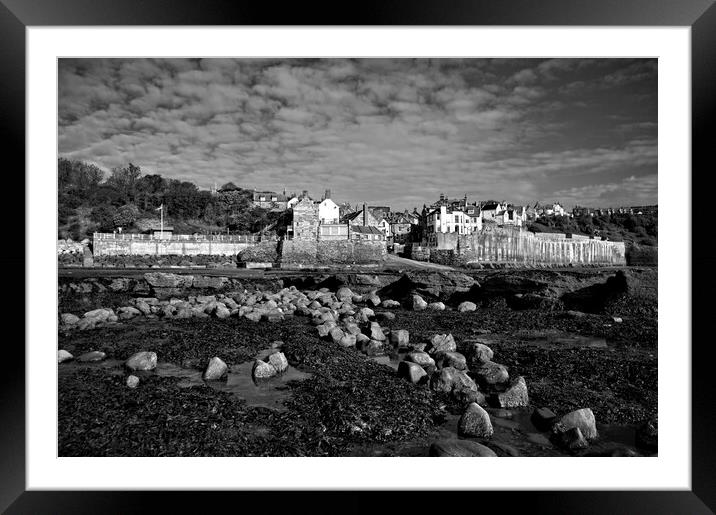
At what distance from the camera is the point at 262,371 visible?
3.70 m

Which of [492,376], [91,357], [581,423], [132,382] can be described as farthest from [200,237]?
[581,423]

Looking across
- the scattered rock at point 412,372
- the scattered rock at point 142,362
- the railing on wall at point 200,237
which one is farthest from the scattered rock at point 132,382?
the railing on wall at point 200,237

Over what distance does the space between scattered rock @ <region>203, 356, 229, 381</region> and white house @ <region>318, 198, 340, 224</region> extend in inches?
638

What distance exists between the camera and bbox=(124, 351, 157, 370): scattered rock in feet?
12.8

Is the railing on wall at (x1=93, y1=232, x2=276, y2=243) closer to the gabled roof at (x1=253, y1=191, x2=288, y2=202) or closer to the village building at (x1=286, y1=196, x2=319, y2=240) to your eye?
the village building at (x1=286, y1=196, x2=319, y2=240)

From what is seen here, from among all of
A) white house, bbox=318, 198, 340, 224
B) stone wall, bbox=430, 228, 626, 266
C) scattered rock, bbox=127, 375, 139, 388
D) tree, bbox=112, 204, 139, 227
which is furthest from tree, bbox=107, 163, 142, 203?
white house, bbox=318, 198, 340, 224

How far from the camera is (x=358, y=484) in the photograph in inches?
88.4

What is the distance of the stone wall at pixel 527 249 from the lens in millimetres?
7677

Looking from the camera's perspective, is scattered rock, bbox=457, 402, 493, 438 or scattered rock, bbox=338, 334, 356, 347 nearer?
scattered rock, bbox=457, 402, 493, 438

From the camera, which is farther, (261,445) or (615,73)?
(615,73)
